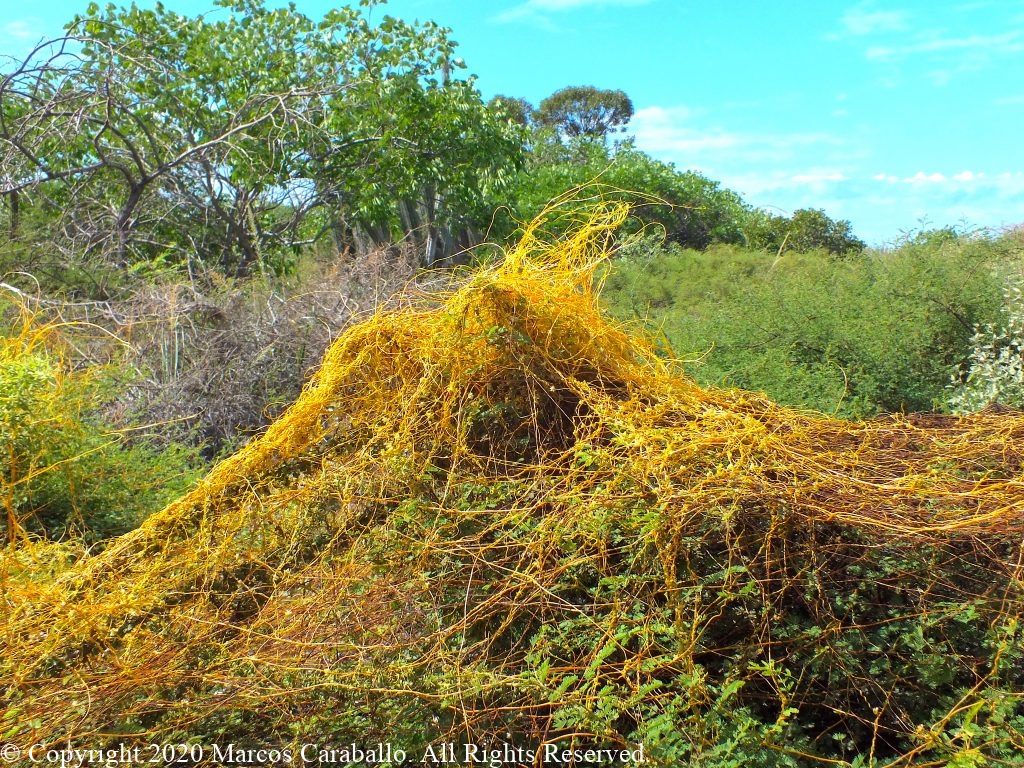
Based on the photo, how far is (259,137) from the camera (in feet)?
38.7

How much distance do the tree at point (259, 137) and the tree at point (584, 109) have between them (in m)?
28.8

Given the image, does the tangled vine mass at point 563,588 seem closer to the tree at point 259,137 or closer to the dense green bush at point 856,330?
the dense green bush at point 856,330

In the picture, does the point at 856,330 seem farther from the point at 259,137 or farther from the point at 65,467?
the point at 259,137

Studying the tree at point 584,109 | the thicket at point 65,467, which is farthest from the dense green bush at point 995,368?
the tree at point 584,109

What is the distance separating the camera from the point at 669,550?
3525 millimetres

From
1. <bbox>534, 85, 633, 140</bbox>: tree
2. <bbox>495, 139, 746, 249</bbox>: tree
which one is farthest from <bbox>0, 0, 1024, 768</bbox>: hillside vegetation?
<bbox>534, 85, 633, 140</bbox>: tree

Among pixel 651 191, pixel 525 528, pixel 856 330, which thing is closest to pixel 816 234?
pixel 651 191

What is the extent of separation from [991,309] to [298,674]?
690cm

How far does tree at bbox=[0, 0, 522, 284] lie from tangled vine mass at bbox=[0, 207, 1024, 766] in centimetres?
747

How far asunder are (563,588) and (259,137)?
989 centimetres

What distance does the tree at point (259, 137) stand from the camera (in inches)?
465

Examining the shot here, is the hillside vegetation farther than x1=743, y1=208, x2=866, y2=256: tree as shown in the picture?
No

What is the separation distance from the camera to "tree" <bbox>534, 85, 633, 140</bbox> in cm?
4181

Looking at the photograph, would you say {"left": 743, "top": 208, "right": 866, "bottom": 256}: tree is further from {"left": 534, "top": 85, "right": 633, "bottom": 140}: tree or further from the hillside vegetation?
{"left": 534, "top": 85, "right": 633, "bottom": 140}: tree
